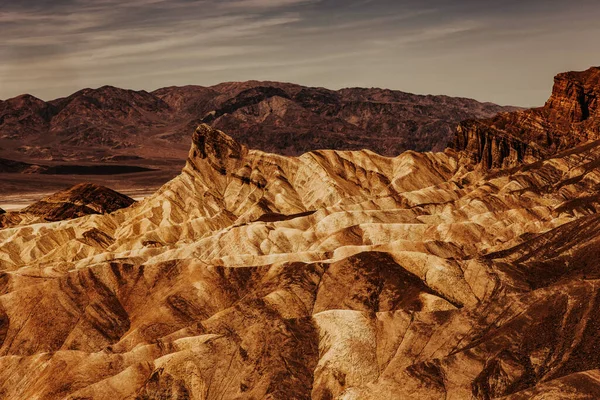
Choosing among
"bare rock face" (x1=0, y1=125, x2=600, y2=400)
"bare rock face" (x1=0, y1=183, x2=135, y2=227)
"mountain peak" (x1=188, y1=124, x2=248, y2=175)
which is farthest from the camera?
"bare rock face" (x1=0, y1=183, x2=135, y2=227)

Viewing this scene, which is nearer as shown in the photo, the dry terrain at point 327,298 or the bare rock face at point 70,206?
the dry terrain at point 327,298

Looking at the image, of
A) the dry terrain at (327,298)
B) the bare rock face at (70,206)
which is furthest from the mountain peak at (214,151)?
the bare rock face at (70,206)

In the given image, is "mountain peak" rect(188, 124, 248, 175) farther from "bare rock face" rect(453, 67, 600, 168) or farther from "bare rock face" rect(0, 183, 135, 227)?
"bare rock face" rect(453, 67, 600, 168)

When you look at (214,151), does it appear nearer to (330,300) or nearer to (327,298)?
(327,298)

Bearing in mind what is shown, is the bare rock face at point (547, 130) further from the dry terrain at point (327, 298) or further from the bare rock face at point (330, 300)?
the bare rock face at point (330, 300)

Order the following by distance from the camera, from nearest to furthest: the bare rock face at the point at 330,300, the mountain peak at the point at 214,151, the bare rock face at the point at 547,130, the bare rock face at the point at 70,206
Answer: the bare rock face at the point at 330,300 → the bare rock face at the point at 547,130 → the mountain peak at the point at 214,151 → the bare rock face at the point at 70,206

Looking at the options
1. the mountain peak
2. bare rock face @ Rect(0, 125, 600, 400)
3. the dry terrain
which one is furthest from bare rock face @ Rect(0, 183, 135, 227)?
the mountain peak

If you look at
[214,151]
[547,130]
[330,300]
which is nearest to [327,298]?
[330,300]
